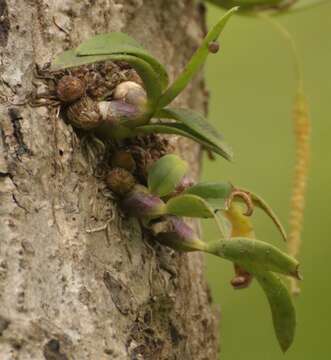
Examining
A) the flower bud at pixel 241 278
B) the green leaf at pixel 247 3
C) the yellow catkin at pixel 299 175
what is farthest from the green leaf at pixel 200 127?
the green leaf at pixel 247 3

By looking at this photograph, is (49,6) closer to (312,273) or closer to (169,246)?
(169,246)

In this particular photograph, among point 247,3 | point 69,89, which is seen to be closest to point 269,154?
point 247,3

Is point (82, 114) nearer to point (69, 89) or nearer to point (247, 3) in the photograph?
point (69, 89)

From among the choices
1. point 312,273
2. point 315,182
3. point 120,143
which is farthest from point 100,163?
point 315,182

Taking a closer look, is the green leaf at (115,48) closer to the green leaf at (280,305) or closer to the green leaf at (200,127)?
the green leaf at (200,127)

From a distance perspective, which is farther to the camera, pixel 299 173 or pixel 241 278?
pixel 299 173

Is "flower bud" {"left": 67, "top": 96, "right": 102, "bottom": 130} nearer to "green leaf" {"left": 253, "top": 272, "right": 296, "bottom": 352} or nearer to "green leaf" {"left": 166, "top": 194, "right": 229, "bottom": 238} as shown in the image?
"green leaf" {"left": 166, "top": 194, "right": 229, "bottom": 238}
